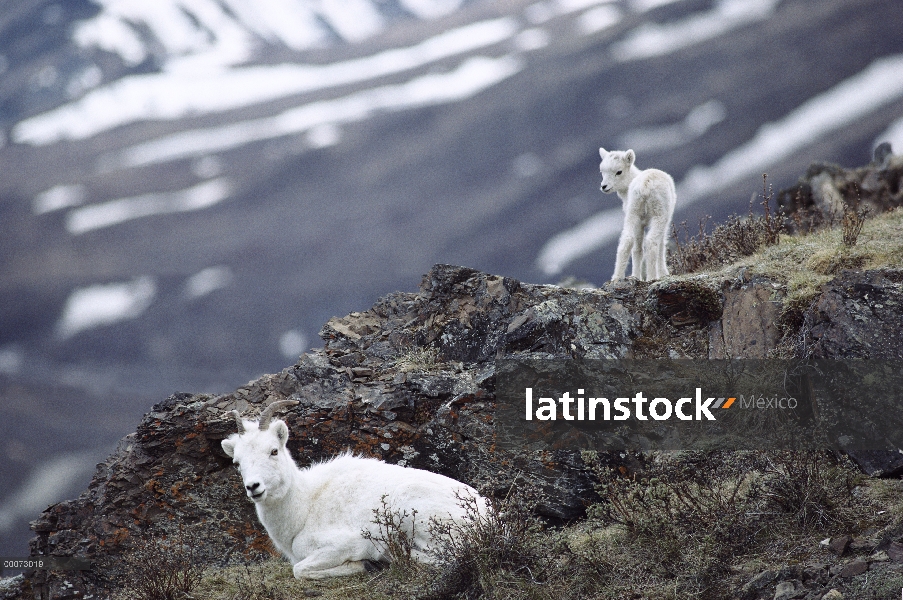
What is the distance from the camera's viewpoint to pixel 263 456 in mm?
8086

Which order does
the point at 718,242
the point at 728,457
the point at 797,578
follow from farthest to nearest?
1. the point at 718,242
2. the point at 728,457
3. the point at 797,578

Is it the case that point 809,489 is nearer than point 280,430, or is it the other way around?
point 809,489

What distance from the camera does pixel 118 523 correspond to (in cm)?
897

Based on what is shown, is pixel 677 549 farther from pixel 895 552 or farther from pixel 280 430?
pixel 280 430

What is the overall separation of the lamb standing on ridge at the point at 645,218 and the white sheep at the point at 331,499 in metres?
5.47

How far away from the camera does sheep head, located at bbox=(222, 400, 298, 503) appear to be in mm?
7917

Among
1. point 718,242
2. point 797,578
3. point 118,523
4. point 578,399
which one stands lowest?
point 797,578

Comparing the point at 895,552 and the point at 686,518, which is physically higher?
the point at 686,518

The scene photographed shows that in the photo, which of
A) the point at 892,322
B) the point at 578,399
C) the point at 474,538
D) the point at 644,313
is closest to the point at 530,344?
the point at 578,399

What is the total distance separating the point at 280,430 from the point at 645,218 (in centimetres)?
705

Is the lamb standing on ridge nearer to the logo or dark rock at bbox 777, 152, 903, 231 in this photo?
the logo

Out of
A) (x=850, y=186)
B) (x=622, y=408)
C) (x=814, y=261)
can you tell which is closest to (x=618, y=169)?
(x=814, y=261)

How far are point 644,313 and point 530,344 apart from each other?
66.1 inches

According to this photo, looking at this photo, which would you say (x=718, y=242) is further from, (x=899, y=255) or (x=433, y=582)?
(x=433, y=582)
